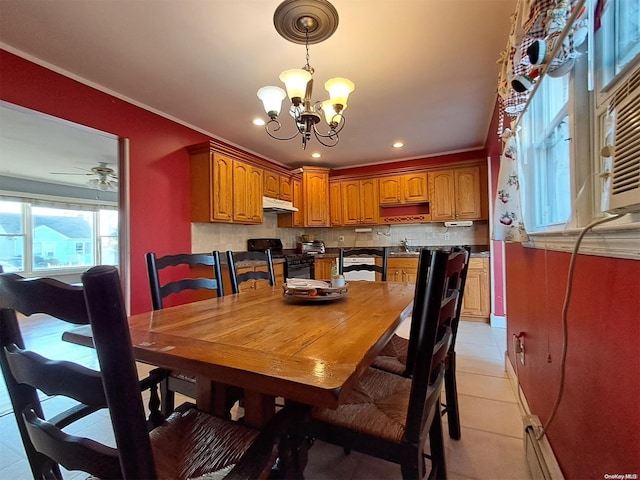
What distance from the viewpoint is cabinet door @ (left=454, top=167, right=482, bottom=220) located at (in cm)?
426

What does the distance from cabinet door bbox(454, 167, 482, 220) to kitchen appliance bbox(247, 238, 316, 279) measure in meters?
2.34

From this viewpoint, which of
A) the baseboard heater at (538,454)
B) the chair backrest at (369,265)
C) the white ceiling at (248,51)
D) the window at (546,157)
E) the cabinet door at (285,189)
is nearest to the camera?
the baseboard heater at (538,454)

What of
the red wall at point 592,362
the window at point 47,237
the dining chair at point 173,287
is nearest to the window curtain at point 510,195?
the red wall at point 592,362

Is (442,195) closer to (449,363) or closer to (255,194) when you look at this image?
(255,194)

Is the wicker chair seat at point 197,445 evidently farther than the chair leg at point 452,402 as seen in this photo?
No

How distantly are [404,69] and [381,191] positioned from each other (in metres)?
2.59

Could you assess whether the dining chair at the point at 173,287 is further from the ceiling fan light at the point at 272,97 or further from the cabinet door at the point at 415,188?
the cabinet door at the point at 415,188

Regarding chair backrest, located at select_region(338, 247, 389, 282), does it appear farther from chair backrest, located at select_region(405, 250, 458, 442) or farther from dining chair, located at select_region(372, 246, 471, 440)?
chair backrest, located at select_region(405, 250, 458, 442)

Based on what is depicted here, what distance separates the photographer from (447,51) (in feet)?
7.09

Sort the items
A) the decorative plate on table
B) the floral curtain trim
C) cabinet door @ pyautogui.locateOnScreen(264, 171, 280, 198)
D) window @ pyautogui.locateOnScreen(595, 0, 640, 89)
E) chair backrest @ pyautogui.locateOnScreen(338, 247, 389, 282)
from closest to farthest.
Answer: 1. window @ pyautogui.locateOnScreen(595, 0, 640, 89)
2. the floral curtain trim
3. the decorative plate on table
4. chair backrest @ pyautogui.locateOnScreen(338, 247, 389, 282)
5. cabinet door @ pyautogui.locateOnScreen(264, 171, 280, 198)

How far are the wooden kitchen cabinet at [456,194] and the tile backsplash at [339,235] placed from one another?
1.18 ft

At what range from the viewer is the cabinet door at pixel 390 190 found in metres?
→ 4.76

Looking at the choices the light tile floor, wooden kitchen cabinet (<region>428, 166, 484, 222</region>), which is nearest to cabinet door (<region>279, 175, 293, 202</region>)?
wooden kitchen cabinet (<region>428, 166, 484, 222</region>)

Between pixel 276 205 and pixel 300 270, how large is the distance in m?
1.02
